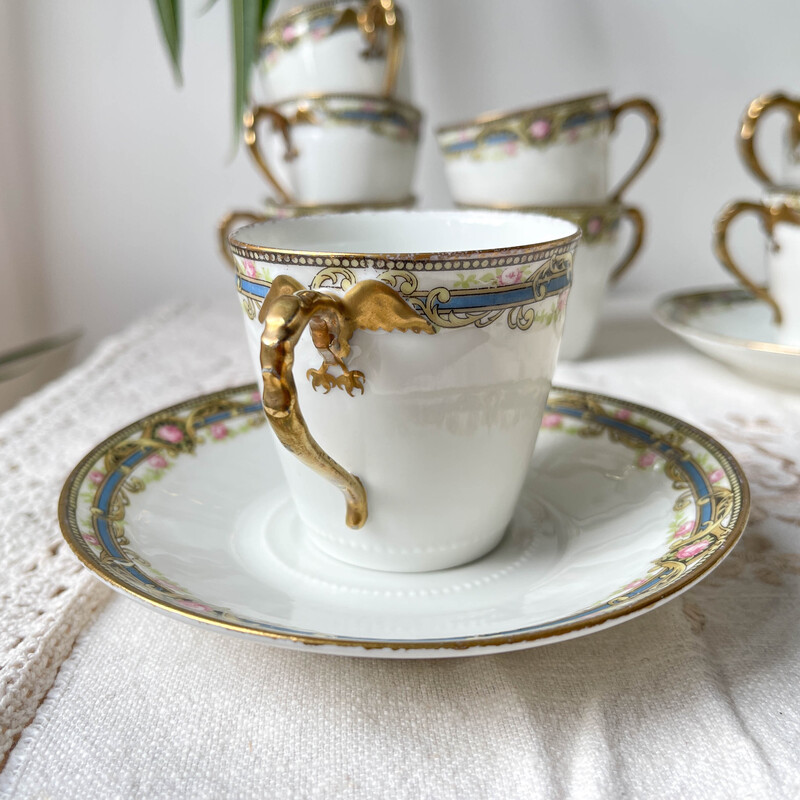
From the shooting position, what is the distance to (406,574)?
0.42m

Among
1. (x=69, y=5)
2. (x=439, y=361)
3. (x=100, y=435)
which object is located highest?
(x=69, y=5)

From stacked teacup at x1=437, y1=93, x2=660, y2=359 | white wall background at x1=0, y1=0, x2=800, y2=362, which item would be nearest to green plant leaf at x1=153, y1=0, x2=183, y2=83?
white wall background at x1=0, y1=0, x2=800, y2=362

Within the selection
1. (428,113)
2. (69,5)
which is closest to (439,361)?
(428,113)

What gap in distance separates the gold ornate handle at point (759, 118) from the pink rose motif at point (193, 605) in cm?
69

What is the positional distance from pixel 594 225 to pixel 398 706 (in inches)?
21.7

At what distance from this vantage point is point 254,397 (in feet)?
1.90

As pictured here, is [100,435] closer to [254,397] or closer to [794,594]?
[254,397]

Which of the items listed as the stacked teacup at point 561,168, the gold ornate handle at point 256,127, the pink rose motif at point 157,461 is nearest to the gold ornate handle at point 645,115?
the stacked teacup at point 561,168

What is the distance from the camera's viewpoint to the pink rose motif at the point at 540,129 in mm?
714

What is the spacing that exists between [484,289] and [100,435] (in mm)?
390

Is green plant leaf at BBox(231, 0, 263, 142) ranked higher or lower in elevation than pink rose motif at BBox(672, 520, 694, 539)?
higher

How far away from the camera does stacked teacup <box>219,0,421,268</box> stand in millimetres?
776

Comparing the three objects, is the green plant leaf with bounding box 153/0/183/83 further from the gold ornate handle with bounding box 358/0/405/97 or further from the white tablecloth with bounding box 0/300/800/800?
the white tablecloth with bounding box 0/300/800/800

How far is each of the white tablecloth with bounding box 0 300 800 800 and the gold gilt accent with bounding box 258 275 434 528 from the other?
104 millimetres
